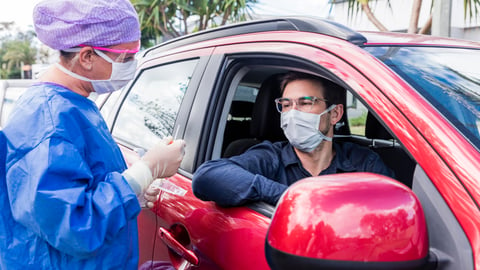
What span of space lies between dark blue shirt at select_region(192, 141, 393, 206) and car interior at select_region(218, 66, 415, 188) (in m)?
0.20

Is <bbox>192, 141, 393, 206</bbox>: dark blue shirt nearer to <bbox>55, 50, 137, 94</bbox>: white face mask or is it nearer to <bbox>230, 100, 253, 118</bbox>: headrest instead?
<bbox>55, 50, 137, 94</bbox>: white face mask

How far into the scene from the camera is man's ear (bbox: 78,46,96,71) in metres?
1.63

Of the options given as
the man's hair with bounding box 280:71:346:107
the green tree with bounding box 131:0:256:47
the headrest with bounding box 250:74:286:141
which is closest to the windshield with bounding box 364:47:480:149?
the man's hair with bounding box 280:71:346:107

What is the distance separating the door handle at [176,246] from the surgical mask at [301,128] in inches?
24.9

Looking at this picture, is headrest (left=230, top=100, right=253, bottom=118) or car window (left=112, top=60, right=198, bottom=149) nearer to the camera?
car window (left=112, top=60, right=198, bottom=149)

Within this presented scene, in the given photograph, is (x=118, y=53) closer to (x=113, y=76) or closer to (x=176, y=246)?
(x=113, y=76)

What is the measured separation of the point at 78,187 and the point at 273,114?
1404mm

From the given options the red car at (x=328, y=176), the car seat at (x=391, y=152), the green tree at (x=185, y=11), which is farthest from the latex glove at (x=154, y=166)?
the green tree at (x=185, y=11)

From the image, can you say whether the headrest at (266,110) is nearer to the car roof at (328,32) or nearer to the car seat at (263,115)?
the car seat at (263,115)

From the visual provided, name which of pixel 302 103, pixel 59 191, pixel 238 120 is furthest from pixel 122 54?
pixel 238 120

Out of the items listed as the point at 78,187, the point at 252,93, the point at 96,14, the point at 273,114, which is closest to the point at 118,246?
the point at 78,187

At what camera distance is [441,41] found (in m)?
1.98

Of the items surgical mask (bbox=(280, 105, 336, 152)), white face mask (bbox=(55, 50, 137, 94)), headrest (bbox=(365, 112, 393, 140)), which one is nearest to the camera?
white face mask (bbox=(55, 50, 137, 94))

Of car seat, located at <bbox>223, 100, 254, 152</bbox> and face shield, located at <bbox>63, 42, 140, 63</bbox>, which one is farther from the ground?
face shield, located at <bbox>63, 42, 140, 63</bbox>
